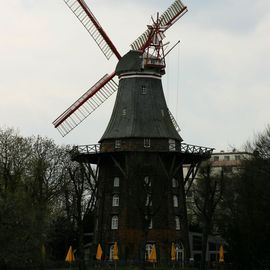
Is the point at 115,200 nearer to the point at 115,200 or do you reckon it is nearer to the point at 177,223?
the point at 115,200

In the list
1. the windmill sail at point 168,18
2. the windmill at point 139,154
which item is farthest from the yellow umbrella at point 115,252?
the windmill sail at point 168,18

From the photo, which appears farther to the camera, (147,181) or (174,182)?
(174,182)

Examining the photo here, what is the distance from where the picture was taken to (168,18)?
62.5 metres

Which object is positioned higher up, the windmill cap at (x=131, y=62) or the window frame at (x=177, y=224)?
the windmill cap at (x=131, y=62)

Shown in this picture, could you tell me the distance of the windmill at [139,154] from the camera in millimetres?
58562

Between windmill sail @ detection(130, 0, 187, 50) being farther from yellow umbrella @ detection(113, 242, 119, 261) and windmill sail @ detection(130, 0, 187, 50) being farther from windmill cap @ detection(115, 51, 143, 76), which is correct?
yellow umbrella @ detection(113, 242, 119, 261)

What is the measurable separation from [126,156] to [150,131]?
297cm

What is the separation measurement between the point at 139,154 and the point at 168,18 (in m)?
12.1

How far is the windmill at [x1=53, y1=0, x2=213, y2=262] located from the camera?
5856 cm

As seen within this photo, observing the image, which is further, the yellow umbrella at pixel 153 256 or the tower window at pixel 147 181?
the yellow umbrella at pixel 153 256

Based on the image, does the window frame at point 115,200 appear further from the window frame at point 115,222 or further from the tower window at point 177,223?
the tower window at point 177,223

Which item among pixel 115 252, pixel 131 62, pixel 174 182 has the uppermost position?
pixel 131 62

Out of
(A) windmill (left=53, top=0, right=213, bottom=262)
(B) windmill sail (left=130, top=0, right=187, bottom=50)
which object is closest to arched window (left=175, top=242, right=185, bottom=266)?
(A) windmill (left=53, top=0, right=213, bottom=262)

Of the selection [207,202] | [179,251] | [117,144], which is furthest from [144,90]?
[179,251]
